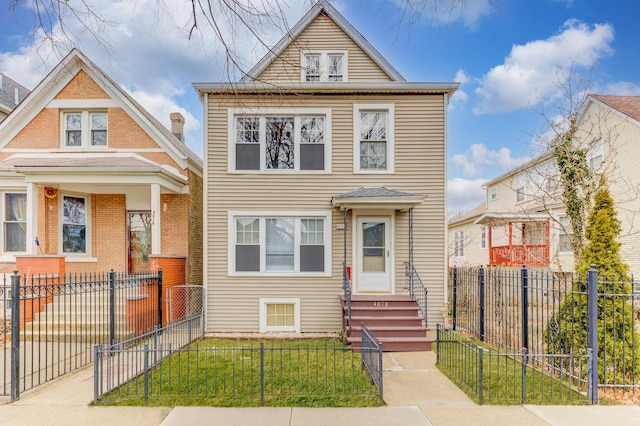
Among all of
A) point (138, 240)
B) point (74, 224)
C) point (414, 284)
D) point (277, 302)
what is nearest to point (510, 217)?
point (414, 284)

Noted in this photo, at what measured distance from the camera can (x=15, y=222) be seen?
11297 mm

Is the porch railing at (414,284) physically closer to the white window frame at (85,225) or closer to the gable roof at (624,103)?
the white window frame at (85,225)

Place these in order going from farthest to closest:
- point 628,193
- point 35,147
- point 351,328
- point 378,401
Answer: point 628,193 → point 35,147 → point 351,328 → point 378,401

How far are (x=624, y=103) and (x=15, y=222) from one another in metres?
23.6

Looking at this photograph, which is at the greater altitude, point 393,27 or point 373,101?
point 373,101

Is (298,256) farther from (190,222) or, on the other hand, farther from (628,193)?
(628,193)

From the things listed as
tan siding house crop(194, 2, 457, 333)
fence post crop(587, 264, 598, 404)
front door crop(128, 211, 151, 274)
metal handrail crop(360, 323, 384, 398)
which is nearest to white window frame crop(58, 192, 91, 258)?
front door crop(128, 211, 151, 274)

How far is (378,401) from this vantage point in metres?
4.97

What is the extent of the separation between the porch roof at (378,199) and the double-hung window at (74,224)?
26.5ft

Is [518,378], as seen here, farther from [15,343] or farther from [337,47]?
[337,47]

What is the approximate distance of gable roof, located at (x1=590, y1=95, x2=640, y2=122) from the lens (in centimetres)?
1469

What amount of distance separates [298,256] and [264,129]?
3.66 m

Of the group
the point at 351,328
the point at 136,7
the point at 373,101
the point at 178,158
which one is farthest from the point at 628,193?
the point at 136,7

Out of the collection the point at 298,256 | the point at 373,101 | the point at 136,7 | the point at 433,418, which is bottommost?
the point at 433,418
